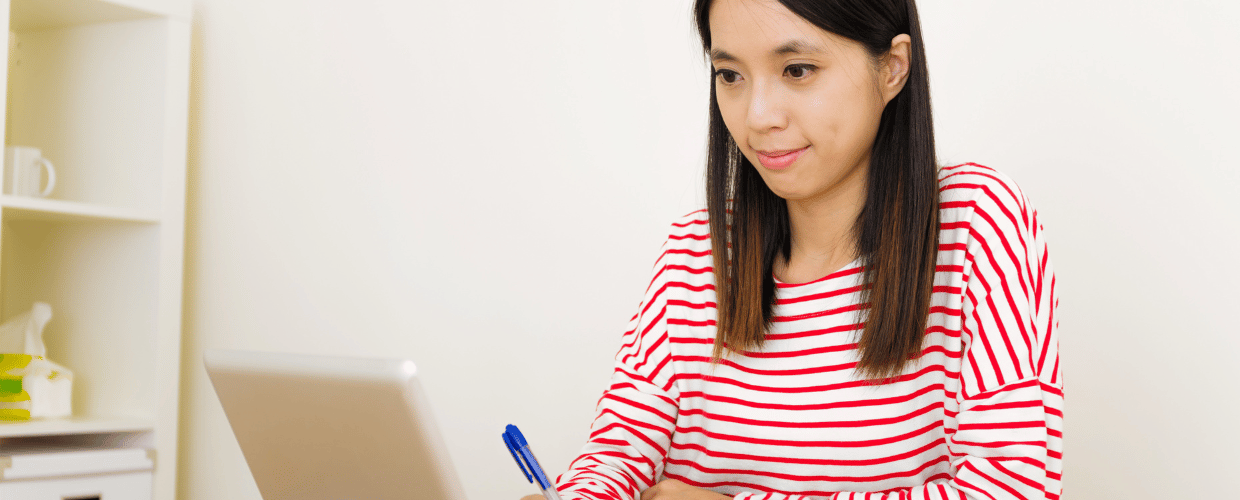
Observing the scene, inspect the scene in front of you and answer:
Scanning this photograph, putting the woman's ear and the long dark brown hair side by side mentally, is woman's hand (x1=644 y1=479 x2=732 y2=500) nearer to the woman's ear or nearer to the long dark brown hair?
the long dark brown hair

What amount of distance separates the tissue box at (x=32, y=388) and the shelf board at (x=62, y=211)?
0.25 metres

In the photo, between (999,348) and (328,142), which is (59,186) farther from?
(999,348)

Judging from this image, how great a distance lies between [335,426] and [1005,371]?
546 mm

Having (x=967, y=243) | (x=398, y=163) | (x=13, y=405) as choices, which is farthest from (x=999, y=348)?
(x=13, y=405)

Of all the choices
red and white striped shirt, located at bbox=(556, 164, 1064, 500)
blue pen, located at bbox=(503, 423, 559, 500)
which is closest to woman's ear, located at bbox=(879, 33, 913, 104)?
red and white striped shirt, located at bbox=(556, 164, 1064, 500)

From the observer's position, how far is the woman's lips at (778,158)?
0.90 metres

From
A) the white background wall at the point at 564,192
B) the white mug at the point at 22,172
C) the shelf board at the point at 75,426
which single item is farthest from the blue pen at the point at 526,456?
the white mug at the point at 22,172

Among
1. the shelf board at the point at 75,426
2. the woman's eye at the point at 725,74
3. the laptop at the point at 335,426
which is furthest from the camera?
the shelf board at the point at 75,426

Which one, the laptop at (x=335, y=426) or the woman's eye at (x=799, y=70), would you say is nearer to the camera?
the laptop at (x=335, y=426)

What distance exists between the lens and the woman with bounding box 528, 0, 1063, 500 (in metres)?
0.82

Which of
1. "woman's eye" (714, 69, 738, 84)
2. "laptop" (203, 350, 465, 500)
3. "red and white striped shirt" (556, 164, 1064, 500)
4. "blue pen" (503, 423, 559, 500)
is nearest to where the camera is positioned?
"laptop" (203, 350, 465, 500)

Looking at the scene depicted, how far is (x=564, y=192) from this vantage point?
4.97 feet

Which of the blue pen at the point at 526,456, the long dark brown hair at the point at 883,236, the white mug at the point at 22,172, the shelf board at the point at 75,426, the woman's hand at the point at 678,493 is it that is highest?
the white mug at the point at 22,172

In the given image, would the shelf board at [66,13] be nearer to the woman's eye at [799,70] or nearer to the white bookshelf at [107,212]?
the white bookshelf at [107,212]
